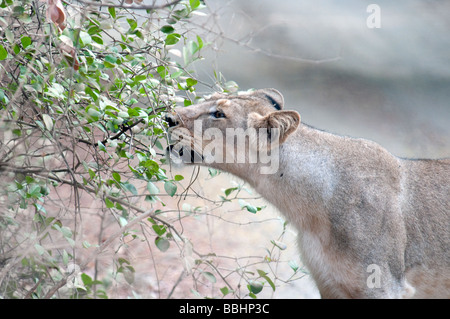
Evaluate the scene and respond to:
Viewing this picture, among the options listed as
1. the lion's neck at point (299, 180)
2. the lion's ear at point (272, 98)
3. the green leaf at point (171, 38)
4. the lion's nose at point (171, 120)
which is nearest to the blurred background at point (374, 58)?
the lion's ear at point (272, 98)

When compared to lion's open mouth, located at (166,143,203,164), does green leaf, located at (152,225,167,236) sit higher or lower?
lower

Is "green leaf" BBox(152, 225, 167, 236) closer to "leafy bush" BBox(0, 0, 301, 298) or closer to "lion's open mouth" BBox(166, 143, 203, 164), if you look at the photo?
"leafy bush" BBox(0, 0, 301, 298)

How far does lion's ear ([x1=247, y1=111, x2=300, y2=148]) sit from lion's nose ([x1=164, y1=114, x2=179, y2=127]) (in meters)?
0.53

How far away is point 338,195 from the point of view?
4336 millimetres

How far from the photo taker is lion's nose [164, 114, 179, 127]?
4184 millimetres

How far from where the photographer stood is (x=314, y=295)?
25.4ft

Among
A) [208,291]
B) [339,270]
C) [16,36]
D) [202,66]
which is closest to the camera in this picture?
[16,36]

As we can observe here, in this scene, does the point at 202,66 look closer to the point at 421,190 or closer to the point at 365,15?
the point at 365,15

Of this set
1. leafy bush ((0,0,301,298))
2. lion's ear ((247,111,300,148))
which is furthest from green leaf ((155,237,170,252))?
lion's ear ((247,111,300,148))

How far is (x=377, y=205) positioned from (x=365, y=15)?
7199mm

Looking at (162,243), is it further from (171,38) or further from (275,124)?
(171,38)

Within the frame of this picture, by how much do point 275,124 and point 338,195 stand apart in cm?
71
